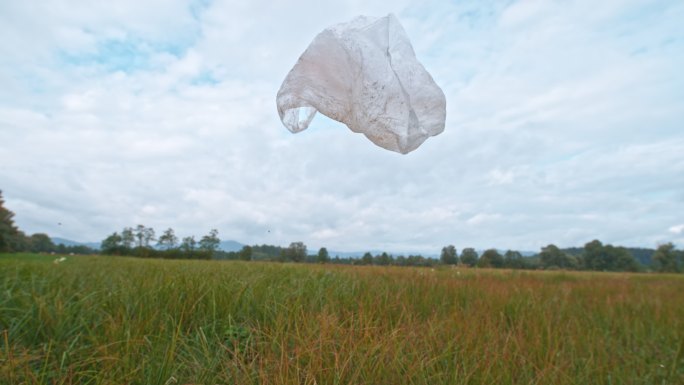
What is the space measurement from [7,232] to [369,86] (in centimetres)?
3785

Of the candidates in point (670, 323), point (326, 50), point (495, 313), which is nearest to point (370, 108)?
point (326, 50)

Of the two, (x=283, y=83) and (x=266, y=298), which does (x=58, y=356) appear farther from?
(x=283, y=83)

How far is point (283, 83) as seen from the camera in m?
2.18

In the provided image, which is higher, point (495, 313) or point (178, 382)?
point (495, 313)

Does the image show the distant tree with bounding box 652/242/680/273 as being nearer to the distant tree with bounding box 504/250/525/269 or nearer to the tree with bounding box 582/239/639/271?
the tree with bounding box 582/239/639/271

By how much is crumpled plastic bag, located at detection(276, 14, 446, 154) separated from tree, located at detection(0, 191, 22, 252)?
35.8m

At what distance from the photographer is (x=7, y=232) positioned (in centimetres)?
3078

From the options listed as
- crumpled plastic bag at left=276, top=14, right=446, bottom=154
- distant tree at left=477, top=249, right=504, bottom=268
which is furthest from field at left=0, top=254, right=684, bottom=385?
distant tree at left=477, top=249, right=504, bottom=268

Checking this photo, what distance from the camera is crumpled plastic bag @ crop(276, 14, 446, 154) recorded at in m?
1.93

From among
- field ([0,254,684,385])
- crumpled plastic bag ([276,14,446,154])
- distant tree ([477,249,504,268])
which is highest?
distant tree ([477,249,504,268])

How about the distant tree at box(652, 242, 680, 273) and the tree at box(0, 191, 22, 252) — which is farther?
the distant tree at box(652, 242, 680, 273)

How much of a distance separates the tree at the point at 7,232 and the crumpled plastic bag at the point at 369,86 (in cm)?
3582

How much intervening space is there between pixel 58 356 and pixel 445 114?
2.50 metres

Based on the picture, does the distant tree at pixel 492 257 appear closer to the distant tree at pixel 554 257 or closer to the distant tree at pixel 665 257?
the distant tree at pixel 554 257
